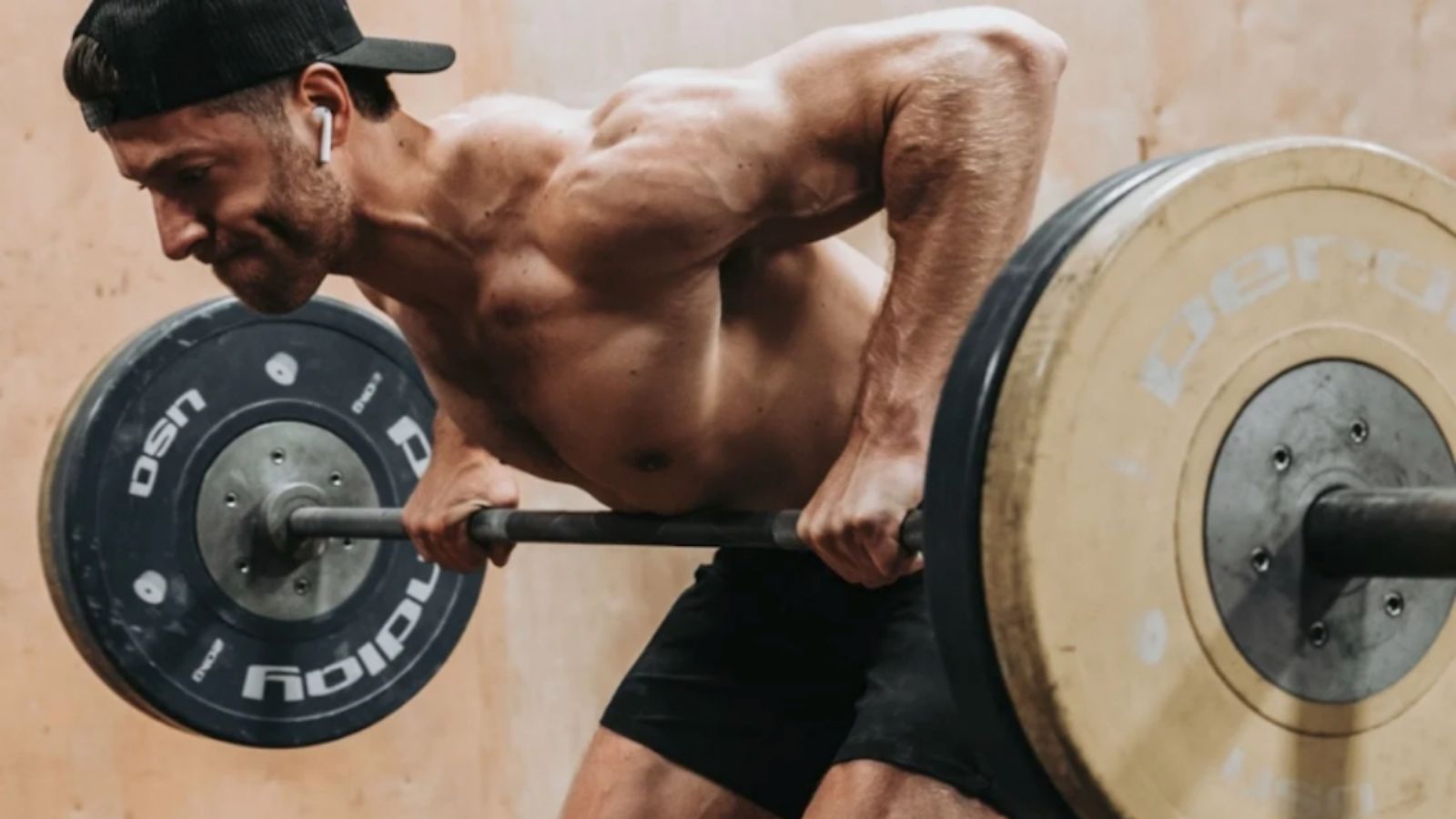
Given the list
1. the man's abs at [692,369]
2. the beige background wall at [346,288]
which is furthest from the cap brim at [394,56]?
the beige background wall at [346,288]

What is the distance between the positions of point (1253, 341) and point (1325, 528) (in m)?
0.13

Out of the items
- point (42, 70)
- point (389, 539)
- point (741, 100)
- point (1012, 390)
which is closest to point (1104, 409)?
point (1012, 390)

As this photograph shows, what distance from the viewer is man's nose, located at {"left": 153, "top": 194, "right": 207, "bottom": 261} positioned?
6.16 feet

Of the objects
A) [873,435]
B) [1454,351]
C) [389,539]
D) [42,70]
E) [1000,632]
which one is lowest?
[389,539]

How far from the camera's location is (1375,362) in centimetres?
135

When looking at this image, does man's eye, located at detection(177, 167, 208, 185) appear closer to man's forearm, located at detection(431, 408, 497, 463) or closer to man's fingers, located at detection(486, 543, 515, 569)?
man's forearm, located at detection(431, 408, 497, 463)

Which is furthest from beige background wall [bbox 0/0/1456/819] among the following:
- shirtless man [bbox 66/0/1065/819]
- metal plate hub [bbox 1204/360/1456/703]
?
metal plate hub [bbox 1204/360/1456/703]

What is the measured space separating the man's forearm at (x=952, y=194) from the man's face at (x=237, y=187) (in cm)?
56

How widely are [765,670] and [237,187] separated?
28.3 inches

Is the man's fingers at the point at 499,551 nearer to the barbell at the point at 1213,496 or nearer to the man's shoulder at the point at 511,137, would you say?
the man's shoulder at the point at 511,137

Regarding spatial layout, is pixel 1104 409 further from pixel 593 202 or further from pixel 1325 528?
pixel 593 202

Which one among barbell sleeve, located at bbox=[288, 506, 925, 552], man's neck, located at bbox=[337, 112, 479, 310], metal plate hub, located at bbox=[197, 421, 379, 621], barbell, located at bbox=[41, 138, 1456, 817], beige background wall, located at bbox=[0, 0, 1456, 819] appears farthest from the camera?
beige background wall, located at bbox=[0, 0, 1456, 819]

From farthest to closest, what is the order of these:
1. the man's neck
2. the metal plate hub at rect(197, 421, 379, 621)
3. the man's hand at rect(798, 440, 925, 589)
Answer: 1. the metal plate hub at rect(197, 421, 379, 621)
2. the man's neck
3. the man's hand at rect(798, 440, 925, 589)

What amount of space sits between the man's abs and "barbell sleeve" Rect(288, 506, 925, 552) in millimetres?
32
